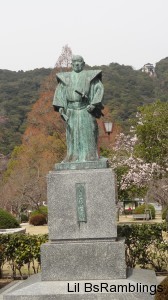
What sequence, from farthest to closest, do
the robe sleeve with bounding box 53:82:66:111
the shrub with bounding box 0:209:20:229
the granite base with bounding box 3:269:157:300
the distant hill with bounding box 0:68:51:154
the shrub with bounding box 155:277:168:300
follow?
the distant hill with bounding box 0:68:51:154 < the shrub with bounding box 0:209:20:229 < the robe sleeve with bounding box 53:82:66:111 < the granite base with bounding box 3:269:157:300 < the shrub with bounding box 155:277:168:300

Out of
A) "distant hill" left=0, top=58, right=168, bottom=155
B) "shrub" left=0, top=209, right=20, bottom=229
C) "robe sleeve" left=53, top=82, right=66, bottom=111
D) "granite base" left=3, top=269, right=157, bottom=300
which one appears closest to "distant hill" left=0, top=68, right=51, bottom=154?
"distant hill" left=0, top=58, right=168, bottom=155

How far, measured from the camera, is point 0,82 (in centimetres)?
7356

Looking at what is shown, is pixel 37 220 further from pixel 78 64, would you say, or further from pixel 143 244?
pixel 78 64

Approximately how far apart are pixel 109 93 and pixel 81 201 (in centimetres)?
5162

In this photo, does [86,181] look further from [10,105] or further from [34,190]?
[10,105]

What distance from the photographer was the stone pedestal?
6719 mm

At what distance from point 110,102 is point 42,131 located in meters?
21.8

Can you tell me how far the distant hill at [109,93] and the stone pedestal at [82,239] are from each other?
4067cm

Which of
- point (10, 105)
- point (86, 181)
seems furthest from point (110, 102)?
point (86, 181)

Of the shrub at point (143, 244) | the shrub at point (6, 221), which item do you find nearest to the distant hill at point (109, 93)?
the shrub at point (6, 221)

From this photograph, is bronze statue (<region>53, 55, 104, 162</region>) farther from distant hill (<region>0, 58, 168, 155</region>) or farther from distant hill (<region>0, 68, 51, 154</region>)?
distant hill (<region>0, 58, 168, 155</region>)

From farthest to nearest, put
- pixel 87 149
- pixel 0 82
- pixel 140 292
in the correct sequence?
pixel 0 82 < pixel 87 149 < pixel 140 292

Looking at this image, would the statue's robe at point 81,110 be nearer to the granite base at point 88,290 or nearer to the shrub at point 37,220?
the granite base at point 88,290

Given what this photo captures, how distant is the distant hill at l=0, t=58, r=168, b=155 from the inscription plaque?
40749mm
